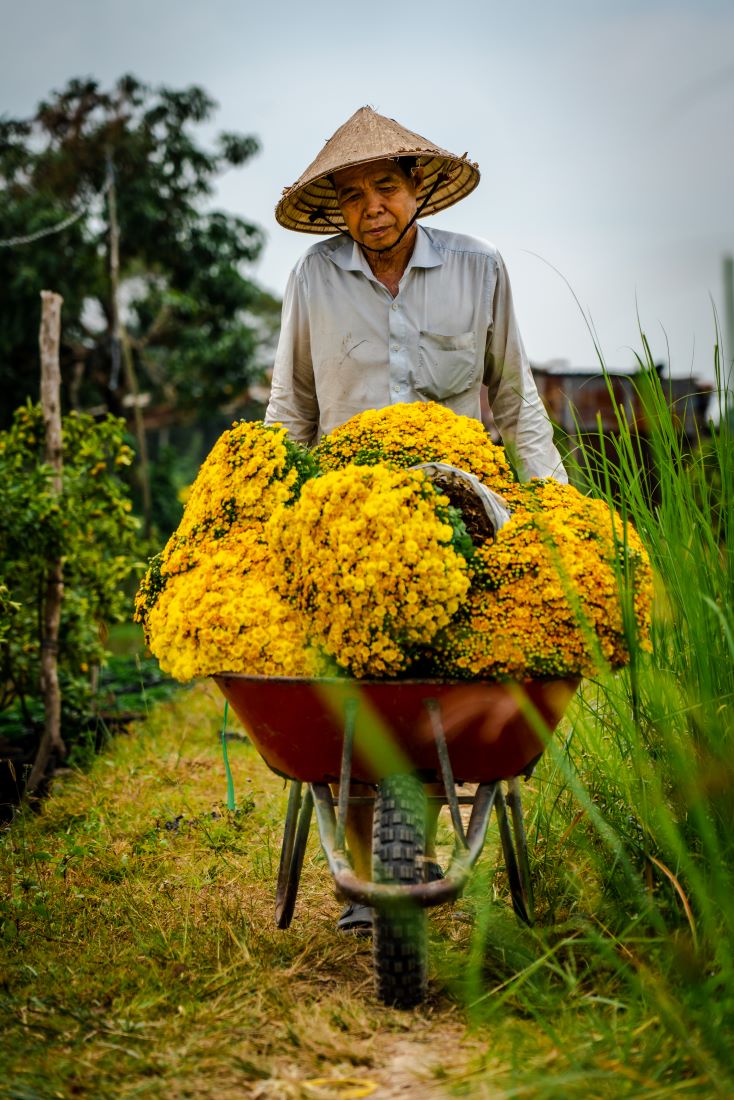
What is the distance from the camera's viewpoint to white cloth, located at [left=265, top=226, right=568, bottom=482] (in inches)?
102

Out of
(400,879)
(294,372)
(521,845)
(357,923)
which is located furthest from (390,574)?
(294,372)

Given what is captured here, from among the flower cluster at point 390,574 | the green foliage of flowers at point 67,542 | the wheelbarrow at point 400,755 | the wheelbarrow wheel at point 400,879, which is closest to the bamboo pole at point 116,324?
the green foliage of flowers at point 67,542

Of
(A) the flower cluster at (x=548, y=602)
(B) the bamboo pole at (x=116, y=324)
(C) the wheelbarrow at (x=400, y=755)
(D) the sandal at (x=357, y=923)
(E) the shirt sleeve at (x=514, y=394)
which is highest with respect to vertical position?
(B) the bamboo pole at (x=116, y=324)

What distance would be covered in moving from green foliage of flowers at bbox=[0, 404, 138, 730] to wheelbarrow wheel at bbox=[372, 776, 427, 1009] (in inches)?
100

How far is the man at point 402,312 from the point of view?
2.53 meters

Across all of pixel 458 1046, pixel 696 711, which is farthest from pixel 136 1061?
pixel 696 711

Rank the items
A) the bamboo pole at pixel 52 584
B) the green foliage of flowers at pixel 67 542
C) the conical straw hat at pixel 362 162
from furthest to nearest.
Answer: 1. the bamboo pole at pixel 52 584
2. the green foliage of flowers at pixel 67 542
3. the conical straw hat at pixel 362 162

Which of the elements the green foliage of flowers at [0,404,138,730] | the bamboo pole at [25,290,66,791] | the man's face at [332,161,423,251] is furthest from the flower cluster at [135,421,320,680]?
the bamboo pole at [25,290,66,791]

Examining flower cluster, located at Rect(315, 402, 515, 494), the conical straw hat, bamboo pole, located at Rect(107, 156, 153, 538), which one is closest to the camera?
flower cluster, located at Rect(315, 402, 515, 494)

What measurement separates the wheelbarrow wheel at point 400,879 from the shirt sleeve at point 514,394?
104 centimetres

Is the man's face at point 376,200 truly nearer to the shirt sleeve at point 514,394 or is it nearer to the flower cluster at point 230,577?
the shirt sleeve at point 514,394

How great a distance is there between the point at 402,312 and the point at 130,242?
10.9 meters

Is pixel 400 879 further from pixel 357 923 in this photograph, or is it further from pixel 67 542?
pixel 67 542

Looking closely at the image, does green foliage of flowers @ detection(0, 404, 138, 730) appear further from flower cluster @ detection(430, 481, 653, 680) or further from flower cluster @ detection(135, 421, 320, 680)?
flower cluster @ detection(430, 481, 653, 680)
